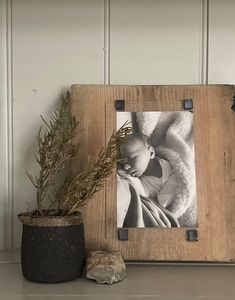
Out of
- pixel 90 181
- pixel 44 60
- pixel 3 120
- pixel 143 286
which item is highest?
pixel 44 60

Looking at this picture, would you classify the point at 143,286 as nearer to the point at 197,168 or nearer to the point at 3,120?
the point at 197,168

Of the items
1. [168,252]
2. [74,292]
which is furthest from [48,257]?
[168,252]

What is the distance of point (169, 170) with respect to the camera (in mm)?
756

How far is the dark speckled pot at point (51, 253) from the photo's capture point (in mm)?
646

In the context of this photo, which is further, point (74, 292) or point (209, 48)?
point (209, 48)

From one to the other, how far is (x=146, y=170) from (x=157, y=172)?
2 centimetres

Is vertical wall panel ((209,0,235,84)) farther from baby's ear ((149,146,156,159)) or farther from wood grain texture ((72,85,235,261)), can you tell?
baby's ear ((149,146,156,159))

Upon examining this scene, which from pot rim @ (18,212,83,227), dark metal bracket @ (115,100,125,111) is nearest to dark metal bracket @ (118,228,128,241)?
pot rim @ (18,212,83,227)

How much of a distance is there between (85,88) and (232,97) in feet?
0.88

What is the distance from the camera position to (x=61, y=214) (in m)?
0.70

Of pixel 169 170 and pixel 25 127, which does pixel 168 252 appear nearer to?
pixel 169 170

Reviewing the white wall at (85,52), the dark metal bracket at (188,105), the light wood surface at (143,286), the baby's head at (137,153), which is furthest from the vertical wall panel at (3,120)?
the dark metal bracket at (188,105)

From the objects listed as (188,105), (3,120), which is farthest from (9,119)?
(188,105)

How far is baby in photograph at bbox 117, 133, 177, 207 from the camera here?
751mm
